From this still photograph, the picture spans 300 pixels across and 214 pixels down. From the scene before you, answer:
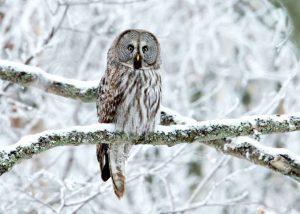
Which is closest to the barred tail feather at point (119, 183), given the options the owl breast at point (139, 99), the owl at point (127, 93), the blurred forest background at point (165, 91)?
the owl at point (127, 93)

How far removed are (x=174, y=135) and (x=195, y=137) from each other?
0.12m

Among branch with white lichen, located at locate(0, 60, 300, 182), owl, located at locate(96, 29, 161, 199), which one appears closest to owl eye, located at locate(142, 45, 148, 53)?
owl, located at locate(96, 29, 161, 199)

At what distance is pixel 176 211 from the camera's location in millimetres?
5445

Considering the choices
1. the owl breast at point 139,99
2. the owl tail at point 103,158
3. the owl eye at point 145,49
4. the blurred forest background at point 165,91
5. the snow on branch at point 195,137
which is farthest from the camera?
the blurred forest background at point 165,91

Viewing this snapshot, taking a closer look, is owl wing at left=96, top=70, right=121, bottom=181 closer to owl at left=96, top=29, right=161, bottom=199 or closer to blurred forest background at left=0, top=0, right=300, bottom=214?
owl at left=96, top=29, right=161, bottom=199

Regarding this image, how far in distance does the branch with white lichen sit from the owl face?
0.38m

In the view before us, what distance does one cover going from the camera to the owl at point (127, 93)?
459cm

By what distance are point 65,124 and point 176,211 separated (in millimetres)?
2293

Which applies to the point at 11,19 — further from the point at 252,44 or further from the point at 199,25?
the point at 252,44

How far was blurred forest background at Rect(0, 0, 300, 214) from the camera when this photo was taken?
20.4 feet

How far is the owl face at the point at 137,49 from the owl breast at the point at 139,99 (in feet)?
0.29

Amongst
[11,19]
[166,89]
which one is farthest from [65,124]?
[166,89]

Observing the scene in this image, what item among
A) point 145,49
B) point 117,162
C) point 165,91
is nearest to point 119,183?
point 117,162

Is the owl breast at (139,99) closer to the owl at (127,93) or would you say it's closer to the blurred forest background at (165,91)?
the owl at (127,93)
